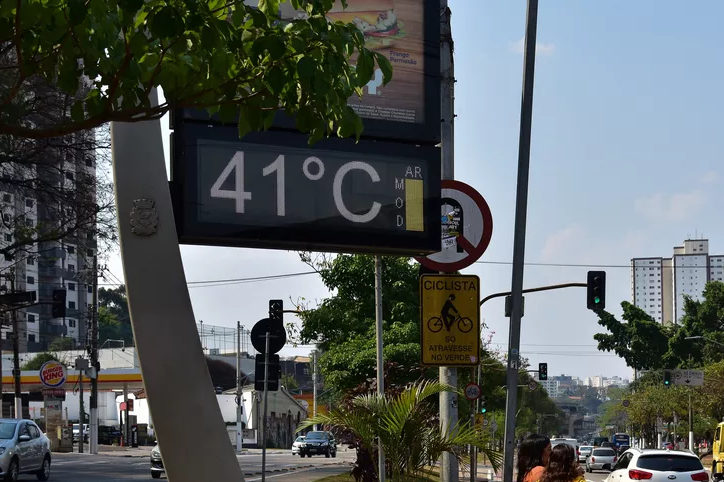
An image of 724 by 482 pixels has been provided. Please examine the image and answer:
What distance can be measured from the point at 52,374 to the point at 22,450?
73.8 feet

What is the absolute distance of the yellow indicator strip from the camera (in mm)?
7125

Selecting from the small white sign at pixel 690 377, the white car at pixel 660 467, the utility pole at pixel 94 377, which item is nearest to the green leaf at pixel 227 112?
the white car at pixel 660 467

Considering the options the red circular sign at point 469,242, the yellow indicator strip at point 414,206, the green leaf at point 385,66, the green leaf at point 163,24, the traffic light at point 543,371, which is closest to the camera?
the green leaf at point 163,24

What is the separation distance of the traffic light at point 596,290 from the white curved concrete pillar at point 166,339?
2390 cm

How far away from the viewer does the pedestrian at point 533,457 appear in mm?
7824

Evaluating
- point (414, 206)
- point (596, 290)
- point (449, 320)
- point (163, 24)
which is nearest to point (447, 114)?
point (449, 320)

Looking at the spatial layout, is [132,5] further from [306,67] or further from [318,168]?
[318,168]

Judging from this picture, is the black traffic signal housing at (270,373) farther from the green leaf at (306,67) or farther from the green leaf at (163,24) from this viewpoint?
the green leaf at (163,24)

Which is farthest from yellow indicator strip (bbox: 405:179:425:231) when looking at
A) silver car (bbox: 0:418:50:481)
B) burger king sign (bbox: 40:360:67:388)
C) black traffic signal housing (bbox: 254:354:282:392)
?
burger king sign (bbox: 40:360:67:388)

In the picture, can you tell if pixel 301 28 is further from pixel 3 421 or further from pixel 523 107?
pixel 3 421

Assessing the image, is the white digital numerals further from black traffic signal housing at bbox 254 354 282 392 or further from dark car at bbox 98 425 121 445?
dark car at bbox 98 425 121 445

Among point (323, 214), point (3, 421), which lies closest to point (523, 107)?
point (323, 214)

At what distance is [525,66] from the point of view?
11.2 m

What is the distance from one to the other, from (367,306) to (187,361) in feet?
86.3
